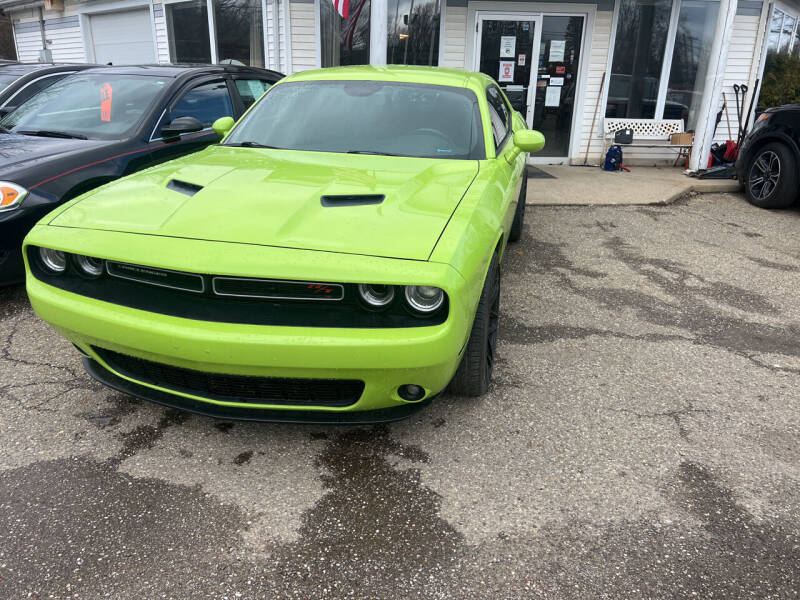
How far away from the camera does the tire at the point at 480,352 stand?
2.59 m

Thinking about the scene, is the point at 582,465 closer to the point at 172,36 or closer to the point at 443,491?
the point at 443,491

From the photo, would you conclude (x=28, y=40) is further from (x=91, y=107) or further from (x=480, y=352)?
(x=480, y=352)

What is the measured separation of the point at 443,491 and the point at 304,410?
2.09 feet

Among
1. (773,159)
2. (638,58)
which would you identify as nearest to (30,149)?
(773,159)

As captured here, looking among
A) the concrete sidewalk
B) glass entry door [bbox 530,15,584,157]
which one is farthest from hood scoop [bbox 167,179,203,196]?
glass entry door [bbox 530,15,584,157]

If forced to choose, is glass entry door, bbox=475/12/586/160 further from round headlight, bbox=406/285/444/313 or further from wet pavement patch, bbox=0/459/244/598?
wet pavement patch, bbox=0/459/244/598

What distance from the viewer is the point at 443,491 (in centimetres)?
229

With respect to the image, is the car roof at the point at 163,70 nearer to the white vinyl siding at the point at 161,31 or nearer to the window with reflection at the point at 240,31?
the window with reflection at the point at 240,31

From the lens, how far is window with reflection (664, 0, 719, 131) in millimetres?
9625

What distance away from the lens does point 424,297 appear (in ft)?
6.92

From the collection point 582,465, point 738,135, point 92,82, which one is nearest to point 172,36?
point 92,82

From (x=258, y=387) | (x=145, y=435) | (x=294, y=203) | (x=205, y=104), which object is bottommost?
(x=145, y=435)

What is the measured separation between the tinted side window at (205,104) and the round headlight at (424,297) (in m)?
3.55

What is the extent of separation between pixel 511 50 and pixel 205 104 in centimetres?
600
